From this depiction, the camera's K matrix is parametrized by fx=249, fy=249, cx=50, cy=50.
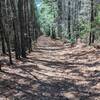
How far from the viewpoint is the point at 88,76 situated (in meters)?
13.0

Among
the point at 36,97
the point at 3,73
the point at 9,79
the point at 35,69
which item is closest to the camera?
the point at 36,97

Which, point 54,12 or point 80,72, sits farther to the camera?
point 54,12

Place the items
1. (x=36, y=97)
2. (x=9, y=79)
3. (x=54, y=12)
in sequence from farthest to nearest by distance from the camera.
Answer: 1. (x=54, y=12)
2. (x=9, y=79)
3. (x=36, y=97)

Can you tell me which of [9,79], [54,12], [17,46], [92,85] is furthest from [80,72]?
[54,12]

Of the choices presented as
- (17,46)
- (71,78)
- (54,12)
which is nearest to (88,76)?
(71,78)

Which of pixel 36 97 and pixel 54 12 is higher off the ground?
pixel 54 12

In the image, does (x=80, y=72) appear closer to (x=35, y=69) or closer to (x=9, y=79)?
(x=35, y=69)

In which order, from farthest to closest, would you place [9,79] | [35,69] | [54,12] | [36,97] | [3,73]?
[54,12]
[35,69]
[3,73]
[9,79]
[36,97]

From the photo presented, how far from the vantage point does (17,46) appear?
64.3 ft

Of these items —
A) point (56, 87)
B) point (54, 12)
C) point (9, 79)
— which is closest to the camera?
point (56, 87)

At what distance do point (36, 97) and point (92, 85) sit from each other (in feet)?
9.25

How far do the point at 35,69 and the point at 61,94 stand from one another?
17.8 feet

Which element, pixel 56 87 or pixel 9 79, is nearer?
pixel 56 87

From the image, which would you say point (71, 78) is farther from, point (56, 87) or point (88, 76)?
point (56, 87)
